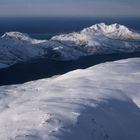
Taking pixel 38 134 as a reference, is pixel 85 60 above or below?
below

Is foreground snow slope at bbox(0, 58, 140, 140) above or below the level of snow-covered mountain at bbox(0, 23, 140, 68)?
above

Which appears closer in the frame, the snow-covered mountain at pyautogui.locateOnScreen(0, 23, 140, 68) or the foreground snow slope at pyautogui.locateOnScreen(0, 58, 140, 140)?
the foreground snow slope at pyautogui.locateOnScreen(0, 58, 140, 140)

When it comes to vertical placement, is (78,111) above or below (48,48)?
above

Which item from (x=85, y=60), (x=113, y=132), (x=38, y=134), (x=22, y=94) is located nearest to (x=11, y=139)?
(x=38, y=134)

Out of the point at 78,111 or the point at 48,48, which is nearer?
the point at 78,111

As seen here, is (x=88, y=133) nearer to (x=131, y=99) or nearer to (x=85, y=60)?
(x=131, y=99)

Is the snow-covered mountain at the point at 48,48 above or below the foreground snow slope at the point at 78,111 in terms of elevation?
below

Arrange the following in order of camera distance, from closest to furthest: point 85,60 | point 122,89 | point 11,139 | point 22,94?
1. point 11,139
2. point 122,89
3. point 22,94
4. point 85,60

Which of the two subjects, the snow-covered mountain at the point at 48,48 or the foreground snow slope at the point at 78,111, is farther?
the snow-covered mountain at the point at 48,48
